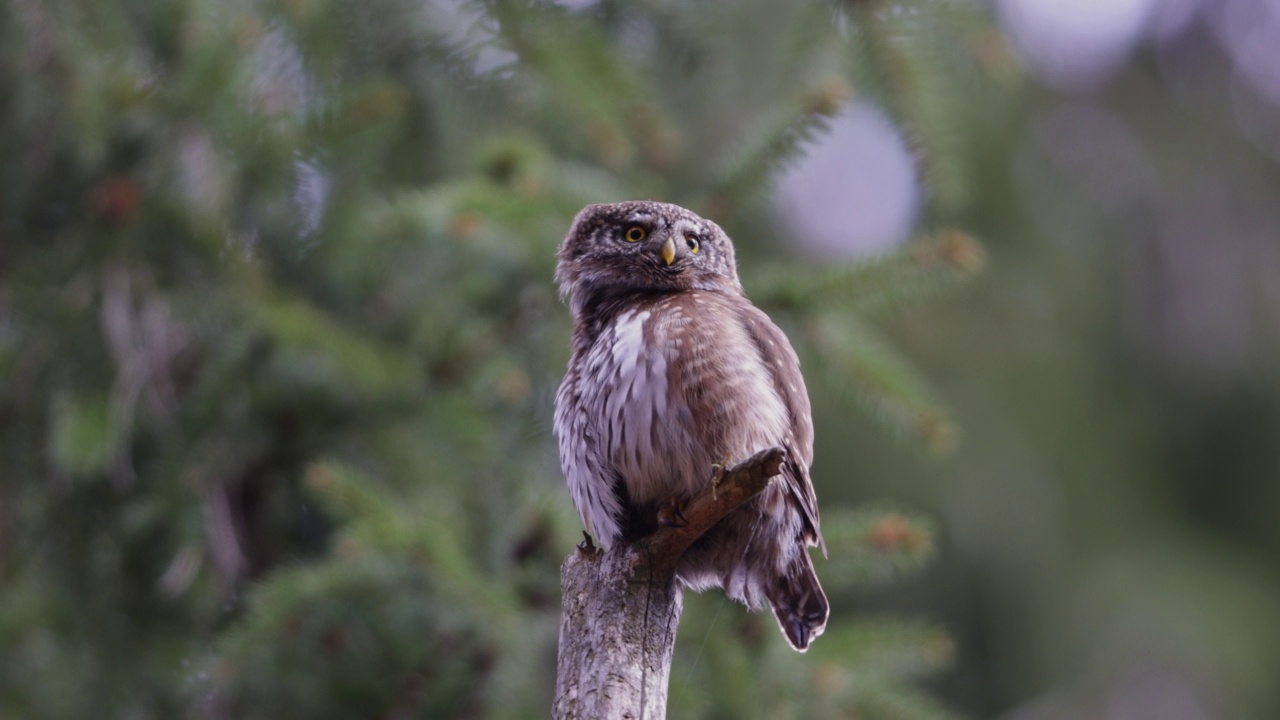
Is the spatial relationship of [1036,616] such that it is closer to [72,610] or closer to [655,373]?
[655,373]

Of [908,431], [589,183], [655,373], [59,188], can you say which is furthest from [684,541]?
[59,188]

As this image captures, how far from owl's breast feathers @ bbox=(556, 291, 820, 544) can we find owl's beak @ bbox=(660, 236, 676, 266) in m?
0.27

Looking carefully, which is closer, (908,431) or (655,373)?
(655,373)

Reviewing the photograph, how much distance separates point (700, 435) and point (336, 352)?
151cm

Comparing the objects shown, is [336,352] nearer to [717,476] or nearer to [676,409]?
[676,409]

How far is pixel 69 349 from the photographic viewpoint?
3680 millimetres

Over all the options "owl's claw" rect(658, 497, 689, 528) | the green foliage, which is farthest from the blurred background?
"owl's claw" rect(658, 497, 689, 528)

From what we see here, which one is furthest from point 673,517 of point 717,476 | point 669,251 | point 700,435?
point 669,251

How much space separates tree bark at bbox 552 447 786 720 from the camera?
1.91 metres

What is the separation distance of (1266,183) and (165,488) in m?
6.17

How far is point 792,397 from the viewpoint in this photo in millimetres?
2834

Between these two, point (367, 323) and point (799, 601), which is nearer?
point (799, 601)

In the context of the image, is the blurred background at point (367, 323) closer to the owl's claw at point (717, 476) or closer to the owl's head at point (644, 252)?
the owl's head at point (644, 252)

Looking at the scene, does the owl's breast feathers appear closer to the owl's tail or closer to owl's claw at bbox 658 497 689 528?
the owl's tail
